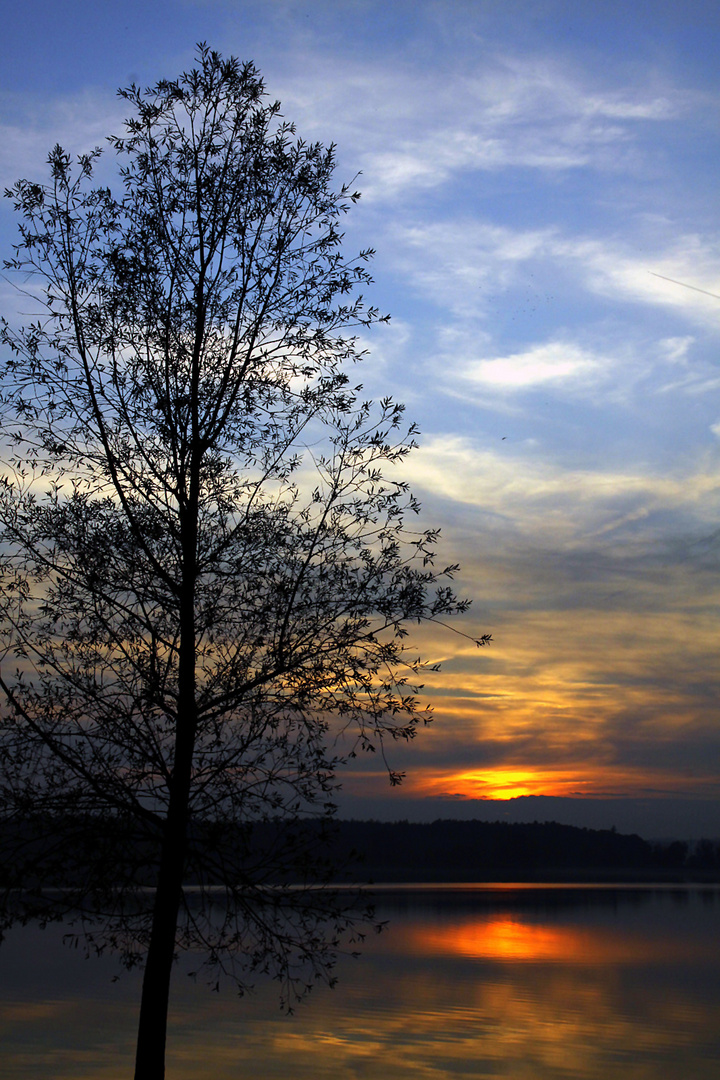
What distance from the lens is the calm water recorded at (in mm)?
28609

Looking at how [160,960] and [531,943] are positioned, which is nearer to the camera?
[160,960]

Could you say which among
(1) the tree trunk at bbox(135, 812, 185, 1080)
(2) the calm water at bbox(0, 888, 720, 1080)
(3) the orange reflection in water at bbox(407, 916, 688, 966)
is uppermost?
(1) the tree trunk at bbox(135, 812, 185, 1080)

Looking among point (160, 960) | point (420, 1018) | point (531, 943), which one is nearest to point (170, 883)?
point (160, 960)

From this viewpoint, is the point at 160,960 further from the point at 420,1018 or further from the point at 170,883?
the point at 420,1018

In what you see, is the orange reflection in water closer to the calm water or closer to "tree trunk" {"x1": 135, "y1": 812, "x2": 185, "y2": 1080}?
the calm water

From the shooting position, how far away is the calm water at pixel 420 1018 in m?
28.6

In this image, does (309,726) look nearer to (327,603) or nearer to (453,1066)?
(327,603)

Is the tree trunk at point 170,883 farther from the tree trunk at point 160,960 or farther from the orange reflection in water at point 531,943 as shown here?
the orange reflection in water at point 531,943

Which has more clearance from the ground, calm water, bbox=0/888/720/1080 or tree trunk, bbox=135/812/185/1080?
tree trunk, bbox=135/812/185/1080

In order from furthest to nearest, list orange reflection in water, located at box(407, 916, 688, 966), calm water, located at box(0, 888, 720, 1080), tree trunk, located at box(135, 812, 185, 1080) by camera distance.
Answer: orange reflection in water, located at box(407, 916, 688, 966) → calm water, located at box(0, 888, 720, 1080) → tree trunk, located at box(135, 812, 185, 1080)

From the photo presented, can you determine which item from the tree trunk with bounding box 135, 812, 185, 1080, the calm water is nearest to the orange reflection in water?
the calm water

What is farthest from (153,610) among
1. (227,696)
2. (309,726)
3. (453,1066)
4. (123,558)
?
(453,1066)

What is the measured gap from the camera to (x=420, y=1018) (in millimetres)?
35875

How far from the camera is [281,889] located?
10742 mm
